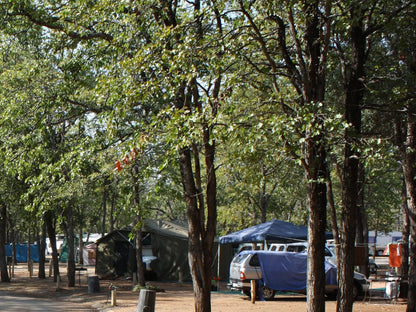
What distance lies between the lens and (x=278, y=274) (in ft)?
63.8

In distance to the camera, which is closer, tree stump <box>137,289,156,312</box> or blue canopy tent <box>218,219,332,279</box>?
tree stump <box>137,289,156,312</box>

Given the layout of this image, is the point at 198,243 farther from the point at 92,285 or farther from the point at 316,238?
the point at 92,285

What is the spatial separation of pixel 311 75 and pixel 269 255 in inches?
435

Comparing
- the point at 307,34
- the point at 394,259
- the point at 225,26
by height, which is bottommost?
the point at 394,259

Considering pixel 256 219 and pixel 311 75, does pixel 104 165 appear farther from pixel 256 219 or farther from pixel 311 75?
pixel 256 219

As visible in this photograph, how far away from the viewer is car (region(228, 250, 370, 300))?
63.5ft

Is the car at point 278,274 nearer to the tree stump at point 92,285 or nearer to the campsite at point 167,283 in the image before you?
the campsite at point 167,283

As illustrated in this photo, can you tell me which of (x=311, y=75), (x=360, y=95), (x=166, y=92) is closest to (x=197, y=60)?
(x=166, y=92)

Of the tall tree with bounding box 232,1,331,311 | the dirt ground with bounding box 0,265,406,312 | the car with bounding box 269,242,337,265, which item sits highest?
the tall tree with bounding box 232,1,331,311

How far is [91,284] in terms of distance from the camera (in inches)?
870

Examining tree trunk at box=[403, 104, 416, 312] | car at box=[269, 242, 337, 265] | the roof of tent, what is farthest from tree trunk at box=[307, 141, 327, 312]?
the roof of tent

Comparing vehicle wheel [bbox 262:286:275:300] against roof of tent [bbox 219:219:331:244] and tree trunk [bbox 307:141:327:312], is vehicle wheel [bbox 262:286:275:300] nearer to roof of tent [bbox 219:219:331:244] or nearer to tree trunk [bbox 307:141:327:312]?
roof of tent [bbox 219:219:331:244]

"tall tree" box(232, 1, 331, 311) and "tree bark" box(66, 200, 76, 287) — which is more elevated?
"tall tree" box(232, 1, 331, 311)

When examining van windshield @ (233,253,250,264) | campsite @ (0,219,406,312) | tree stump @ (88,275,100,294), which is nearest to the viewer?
campsite @ (0,219,406,312)
